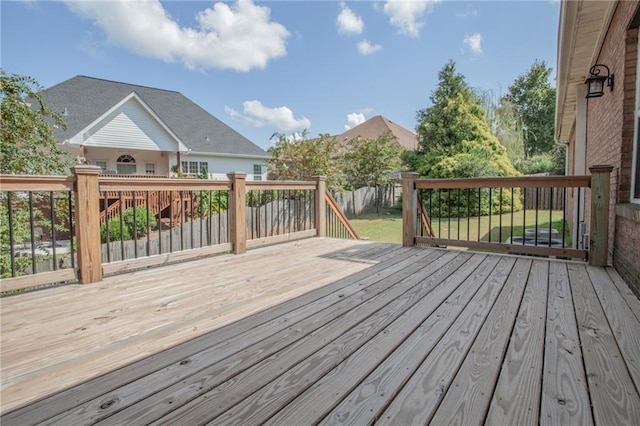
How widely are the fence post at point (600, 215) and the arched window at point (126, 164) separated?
48.4 feet

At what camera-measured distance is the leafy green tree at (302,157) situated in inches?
424

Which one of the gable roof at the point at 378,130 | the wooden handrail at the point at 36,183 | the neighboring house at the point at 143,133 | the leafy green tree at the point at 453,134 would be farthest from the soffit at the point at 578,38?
the gable roof at the point at 378,130

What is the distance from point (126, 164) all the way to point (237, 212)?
12.3m

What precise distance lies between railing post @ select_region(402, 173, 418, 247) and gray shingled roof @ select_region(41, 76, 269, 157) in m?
12.2

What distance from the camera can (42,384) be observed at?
1.43 m

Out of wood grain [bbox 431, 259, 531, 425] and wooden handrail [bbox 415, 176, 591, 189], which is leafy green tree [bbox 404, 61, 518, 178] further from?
wood grain [bbox 431, 259, 531, 425]

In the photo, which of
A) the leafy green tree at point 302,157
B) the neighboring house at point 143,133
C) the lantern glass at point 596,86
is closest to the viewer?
the lantern glass at point 596,86

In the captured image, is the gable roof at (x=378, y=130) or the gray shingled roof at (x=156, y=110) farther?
the gable roof at (x=378, y=130)

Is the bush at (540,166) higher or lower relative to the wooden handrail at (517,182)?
higher

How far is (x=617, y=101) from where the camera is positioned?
321cm

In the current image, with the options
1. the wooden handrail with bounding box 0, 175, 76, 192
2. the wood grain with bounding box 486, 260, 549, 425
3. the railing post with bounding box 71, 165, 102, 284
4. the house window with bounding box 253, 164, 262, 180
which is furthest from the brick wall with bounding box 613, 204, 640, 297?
the house window with bounding box 253, 164, 262, 180

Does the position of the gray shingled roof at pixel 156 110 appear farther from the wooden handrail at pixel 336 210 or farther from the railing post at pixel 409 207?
the railing post at pixel 409 207

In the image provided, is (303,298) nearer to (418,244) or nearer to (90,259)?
(90,259)

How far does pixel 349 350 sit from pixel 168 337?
978 millimetres
